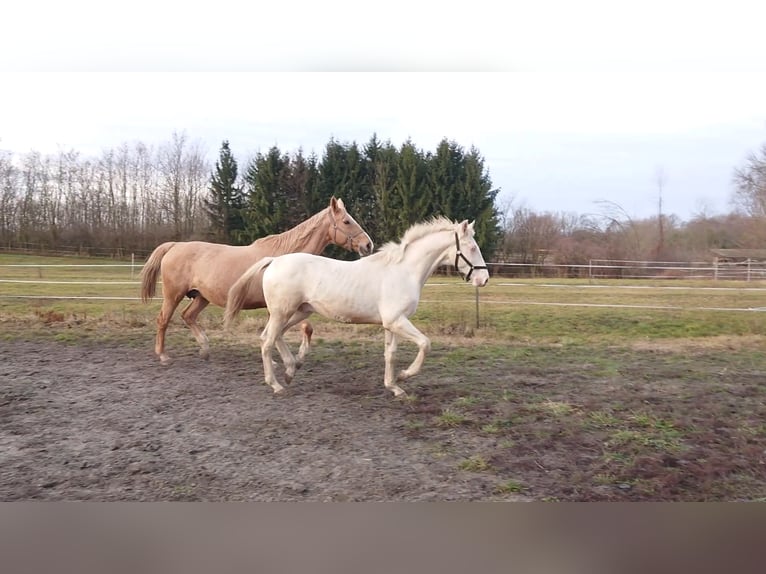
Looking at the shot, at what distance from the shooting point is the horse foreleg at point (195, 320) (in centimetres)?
423

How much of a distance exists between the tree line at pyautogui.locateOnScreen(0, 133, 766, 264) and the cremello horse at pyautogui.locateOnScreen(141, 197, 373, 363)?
11 cm

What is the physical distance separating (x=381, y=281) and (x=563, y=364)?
172 centimetres

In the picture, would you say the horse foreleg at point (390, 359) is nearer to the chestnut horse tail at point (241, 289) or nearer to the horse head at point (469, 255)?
the horse head at point (469, 255)

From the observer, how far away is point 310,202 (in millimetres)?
3893

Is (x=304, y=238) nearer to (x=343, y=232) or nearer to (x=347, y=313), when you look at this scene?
(x=343, y=232)

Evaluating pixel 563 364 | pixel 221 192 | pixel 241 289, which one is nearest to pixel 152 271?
pixel 241 289

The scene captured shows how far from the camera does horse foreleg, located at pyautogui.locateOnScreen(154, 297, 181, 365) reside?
4.12 meters

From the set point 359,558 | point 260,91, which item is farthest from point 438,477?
point 260,91

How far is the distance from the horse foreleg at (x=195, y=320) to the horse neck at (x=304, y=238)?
2.67 feet

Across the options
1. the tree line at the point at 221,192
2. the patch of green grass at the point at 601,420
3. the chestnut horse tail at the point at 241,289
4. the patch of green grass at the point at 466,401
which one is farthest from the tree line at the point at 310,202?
the patch of green grass at the point at 601,420

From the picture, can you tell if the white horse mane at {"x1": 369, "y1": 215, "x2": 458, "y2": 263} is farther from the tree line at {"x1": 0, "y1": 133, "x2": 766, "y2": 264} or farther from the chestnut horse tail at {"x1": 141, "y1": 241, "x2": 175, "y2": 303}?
the chestnut horse tail at {"x1": 141, "y1": 241, "x2": 175, "y2": 303}

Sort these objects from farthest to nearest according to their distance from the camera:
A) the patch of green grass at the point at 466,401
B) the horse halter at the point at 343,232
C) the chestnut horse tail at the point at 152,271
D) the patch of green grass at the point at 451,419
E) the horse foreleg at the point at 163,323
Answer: the horse foreleg at the point at 163,323
the chestnut horse tail at the point at 152,271
the horse halter at the point at 343,232
the patch of green grass at the point at 466,401
the patch of green grass at the point at 451,419

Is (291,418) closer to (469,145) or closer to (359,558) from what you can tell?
(359,558)

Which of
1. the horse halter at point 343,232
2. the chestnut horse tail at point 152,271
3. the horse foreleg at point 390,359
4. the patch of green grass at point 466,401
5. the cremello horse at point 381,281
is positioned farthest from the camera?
the chestnut horse tail at point 152,271
